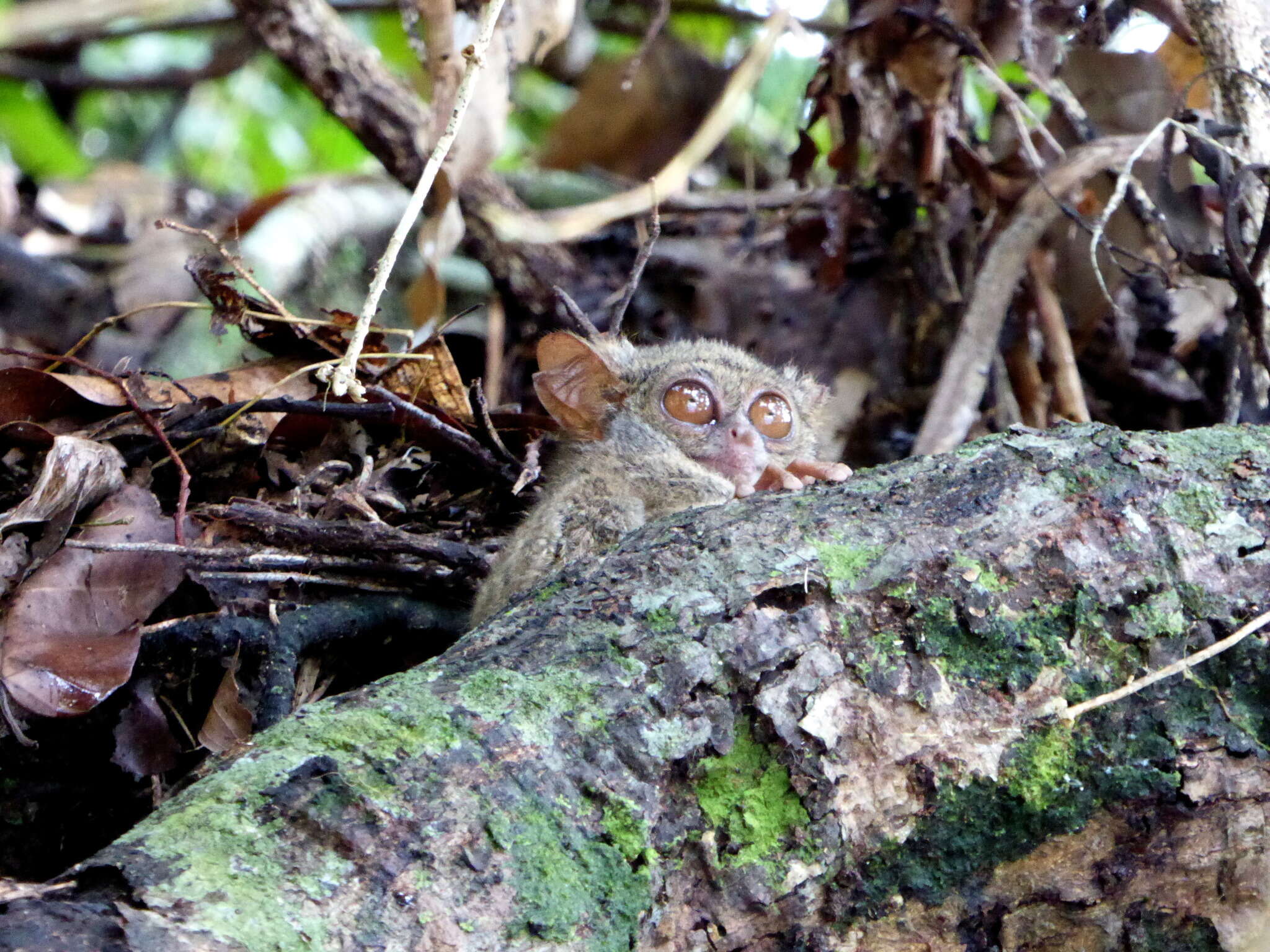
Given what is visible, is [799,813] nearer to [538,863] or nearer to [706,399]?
[538,863]

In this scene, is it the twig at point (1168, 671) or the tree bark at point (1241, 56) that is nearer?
the twig at point (1168, 671)

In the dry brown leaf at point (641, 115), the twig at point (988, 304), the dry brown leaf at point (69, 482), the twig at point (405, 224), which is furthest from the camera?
the dry brown leaf at point (641, 115)

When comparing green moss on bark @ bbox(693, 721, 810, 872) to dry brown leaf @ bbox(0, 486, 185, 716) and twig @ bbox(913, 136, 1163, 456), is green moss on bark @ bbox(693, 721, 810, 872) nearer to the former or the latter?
dry brown leaf @ bbox(0, 486, 185, 716)

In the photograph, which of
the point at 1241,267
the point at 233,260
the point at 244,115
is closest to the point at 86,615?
the point at 233,260

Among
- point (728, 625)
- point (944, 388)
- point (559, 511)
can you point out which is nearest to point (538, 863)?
point (728, 625)

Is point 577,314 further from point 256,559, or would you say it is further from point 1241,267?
point 1241,267

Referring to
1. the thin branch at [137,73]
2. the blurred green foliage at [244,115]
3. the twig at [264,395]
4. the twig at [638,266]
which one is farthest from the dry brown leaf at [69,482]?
the thin branch at [137,73]

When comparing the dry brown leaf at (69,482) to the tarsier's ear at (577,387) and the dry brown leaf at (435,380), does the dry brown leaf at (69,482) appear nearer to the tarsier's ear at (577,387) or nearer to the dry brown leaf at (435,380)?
the dry brown leaf at (435,380)
